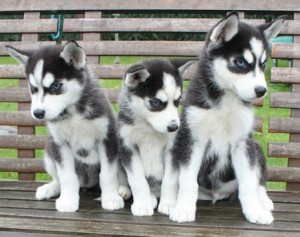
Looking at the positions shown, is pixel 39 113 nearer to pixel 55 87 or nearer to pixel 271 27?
pixel 55 87

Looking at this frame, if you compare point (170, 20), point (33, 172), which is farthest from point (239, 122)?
point (33, 172)

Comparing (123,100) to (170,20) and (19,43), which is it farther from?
(19,43)

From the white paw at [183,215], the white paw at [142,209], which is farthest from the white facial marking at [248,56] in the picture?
the white paw at [142,209]

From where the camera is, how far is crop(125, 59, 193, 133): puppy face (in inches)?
149

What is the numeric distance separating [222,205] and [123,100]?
46.1 inches

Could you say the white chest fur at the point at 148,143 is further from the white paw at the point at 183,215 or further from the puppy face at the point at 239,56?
the puppy face at the point at 239,56

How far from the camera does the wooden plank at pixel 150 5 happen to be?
16.8ft

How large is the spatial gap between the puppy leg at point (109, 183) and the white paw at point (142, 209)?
0.20 metres

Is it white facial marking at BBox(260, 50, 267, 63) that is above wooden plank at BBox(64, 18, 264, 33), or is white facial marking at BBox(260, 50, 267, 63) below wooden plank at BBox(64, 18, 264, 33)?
below

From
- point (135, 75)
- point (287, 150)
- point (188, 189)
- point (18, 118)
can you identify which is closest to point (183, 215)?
point (188, 189)

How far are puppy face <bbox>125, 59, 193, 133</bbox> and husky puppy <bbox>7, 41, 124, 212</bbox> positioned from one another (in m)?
0.39

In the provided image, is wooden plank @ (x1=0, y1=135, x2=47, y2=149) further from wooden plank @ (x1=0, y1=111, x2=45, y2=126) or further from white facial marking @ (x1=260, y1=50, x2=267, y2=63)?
white facial marking @ (x1=260, y1=50, x2=267, y2=63)

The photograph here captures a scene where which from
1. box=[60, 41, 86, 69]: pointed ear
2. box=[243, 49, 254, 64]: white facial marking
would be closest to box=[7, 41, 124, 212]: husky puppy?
box=[60, 41, 86, 69]: pointed ear

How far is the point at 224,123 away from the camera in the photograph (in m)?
3.89
